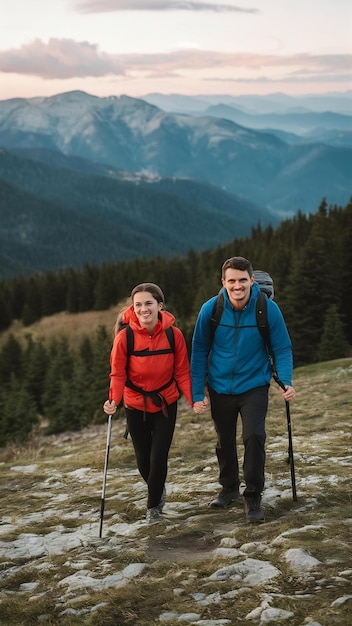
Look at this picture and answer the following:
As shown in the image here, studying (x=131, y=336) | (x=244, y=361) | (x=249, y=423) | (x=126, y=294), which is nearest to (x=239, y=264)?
(x=244, y=361)

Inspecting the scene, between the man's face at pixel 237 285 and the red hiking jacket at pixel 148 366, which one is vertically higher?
the man's face at pixel 237 285

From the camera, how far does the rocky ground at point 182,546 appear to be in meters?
5.32

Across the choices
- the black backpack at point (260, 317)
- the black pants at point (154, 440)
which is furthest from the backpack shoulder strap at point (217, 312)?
the black pants at point (154, 440)

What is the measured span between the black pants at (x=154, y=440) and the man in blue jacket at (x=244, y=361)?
46 cm

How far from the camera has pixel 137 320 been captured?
754cm

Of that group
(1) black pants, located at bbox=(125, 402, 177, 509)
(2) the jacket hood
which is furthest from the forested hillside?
(2) the jacket hood

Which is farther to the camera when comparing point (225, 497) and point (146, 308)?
point (225, 497)

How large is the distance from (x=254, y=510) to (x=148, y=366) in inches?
83.9

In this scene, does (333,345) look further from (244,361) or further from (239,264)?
(239,264)

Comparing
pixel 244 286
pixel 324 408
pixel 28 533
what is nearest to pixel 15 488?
pixel 28 533

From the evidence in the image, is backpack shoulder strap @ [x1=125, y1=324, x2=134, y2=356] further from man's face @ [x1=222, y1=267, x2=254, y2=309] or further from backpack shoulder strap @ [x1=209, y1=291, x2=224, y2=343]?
man's face @ [x1=222, y1=267, x2=254, y2=309]

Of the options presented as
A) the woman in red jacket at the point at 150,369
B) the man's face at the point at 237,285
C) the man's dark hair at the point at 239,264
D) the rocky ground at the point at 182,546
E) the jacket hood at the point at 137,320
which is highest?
the man's dark hair at the point at 239,264

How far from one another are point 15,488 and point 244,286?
5.98m

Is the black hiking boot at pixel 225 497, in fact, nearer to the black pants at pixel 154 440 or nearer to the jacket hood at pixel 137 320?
the black pants at pixel 154 440
